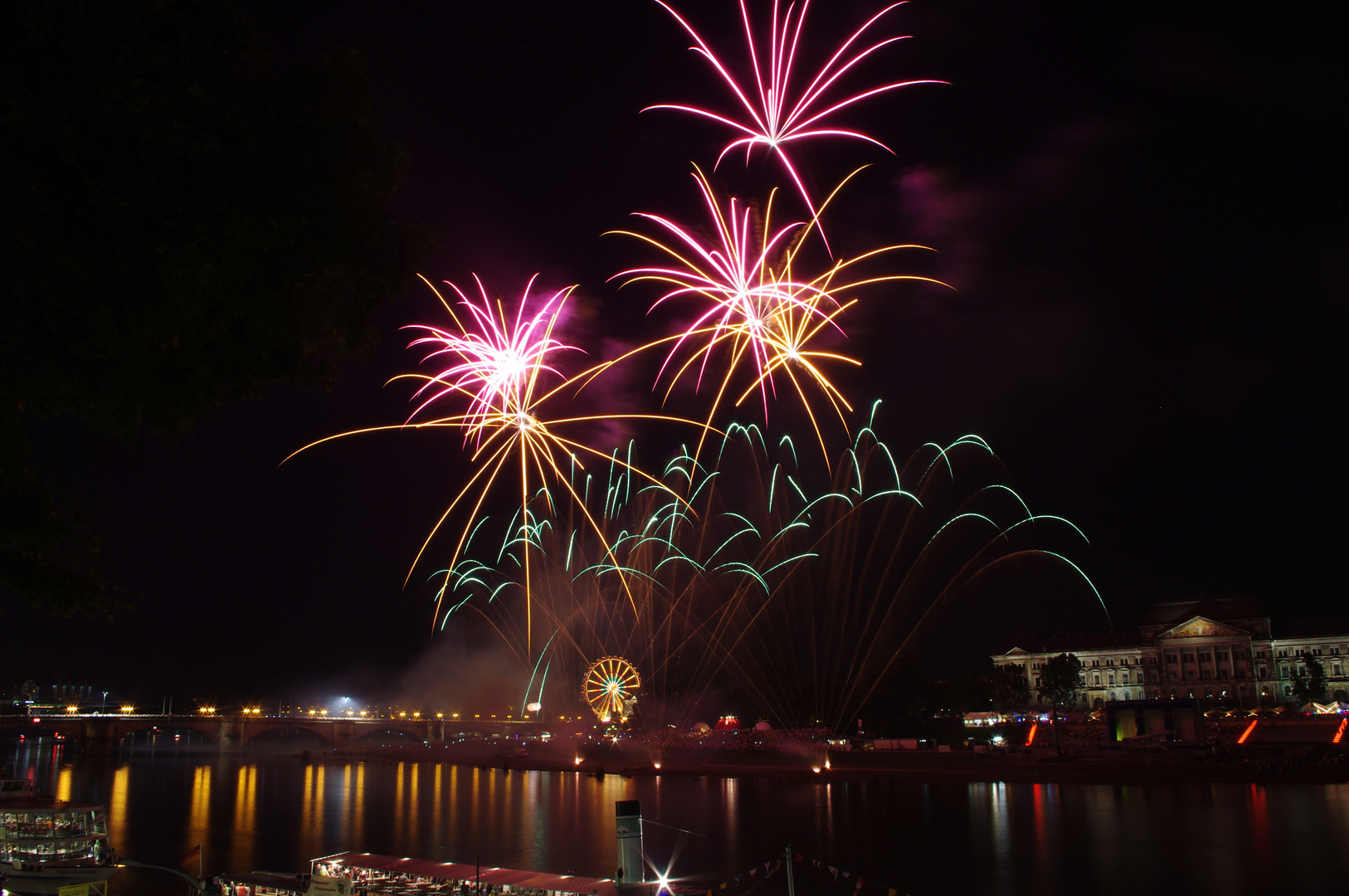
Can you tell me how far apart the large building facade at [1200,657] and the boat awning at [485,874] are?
98.7 meters

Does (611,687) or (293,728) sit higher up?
(611,687)

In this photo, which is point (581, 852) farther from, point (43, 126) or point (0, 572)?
point (43, 126)

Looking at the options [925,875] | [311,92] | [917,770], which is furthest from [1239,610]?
[311,92]

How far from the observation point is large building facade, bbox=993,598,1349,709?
112 m

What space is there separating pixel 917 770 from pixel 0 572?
59.3 metres

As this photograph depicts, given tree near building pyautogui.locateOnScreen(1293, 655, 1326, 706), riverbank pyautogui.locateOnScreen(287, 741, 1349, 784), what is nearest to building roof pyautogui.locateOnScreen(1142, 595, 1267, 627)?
tree near building pyautogui.locateOnScreen(1293, 655, 1326, 706)

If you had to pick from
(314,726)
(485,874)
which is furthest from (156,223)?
(314,726)

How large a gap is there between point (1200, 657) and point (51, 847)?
130m

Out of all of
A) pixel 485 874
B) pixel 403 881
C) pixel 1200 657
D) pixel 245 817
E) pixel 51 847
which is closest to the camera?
pixel 485 874

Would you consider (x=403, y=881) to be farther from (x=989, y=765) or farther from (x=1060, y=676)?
(x=1060, y=676)

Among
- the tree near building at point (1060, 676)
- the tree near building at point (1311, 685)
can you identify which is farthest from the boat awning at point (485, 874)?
the tree near building at point (1311, 685)

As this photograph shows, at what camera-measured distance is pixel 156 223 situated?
8.95 meters

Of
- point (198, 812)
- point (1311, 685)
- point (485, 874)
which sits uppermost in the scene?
point (485, 874)

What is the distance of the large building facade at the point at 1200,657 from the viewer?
112 metres
